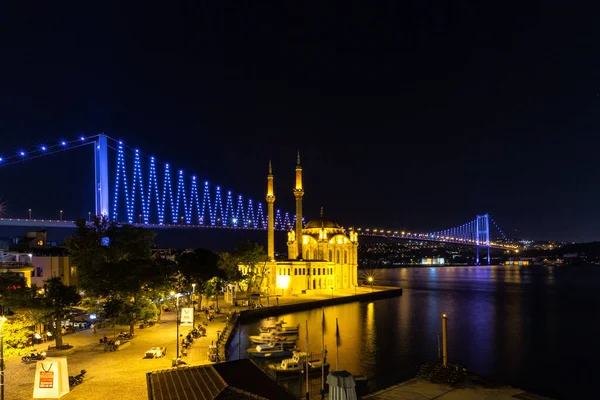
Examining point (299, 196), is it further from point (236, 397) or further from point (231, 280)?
point (236, 397)

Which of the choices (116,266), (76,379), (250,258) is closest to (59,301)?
(116,266)

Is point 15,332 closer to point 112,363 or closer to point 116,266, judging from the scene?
point 112,363

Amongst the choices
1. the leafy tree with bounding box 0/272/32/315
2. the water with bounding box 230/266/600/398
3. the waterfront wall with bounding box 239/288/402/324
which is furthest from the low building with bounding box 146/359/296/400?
the waterfront wall with bounding box 239/288/402/324

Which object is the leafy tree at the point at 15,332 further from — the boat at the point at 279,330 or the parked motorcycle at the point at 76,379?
the boat at the point at 279,330

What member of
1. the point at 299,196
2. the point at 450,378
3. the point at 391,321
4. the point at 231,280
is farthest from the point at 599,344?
the point at 299,196

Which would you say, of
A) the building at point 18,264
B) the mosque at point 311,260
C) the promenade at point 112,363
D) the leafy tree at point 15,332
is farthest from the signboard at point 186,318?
the mosque at point 311,260

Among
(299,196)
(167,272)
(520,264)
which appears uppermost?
(299,196)

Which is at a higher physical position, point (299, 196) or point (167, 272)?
point (299, 196)

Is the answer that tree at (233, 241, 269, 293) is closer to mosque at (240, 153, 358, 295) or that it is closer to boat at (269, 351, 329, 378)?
mosque at (240, 153, 358, 295)
